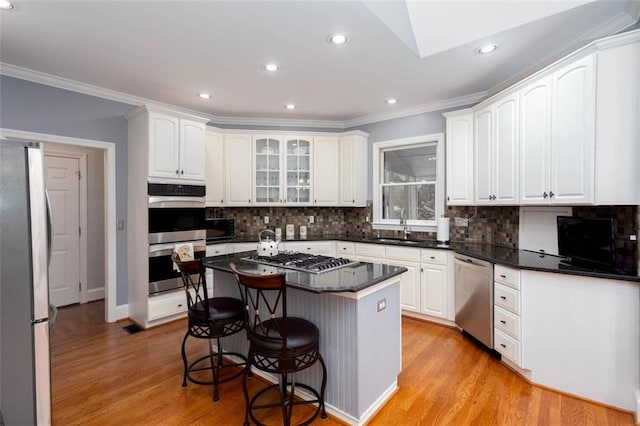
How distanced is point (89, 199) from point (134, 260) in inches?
66.6

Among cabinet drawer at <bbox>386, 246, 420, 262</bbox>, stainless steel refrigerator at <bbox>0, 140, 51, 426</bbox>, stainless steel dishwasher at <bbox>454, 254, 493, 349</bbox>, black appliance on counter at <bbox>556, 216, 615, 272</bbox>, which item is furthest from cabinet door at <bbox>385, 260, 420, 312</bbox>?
stainless steel refrigerator at <bbox>0, 140, 51, 426</bbox>

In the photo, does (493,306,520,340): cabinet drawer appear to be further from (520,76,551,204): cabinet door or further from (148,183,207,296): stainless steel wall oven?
(148,183,207,296): stainless steel wall oven

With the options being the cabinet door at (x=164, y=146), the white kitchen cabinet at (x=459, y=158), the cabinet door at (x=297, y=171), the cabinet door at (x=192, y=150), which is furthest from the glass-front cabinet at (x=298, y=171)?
the white kitchen cabinet at (x=459, y=158)

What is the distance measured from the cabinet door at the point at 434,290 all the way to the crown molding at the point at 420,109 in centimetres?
207

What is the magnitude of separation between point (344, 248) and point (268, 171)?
5.36 feet

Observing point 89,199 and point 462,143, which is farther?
point 89,199

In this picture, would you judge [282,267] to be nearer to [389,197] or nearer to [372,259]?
[372,259]

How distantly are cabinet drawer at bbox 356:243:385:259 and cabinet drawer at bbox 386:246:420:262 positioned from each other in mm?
97

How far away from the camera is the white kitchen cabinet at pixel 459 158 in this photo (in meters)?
3.64

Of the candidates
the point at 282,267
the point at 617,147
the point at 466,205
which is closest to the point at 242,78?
the point at 282,267

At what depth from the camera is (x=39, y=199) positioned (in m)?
1.60

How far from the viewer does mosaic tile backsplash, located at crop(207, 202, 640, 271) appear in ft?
7.84

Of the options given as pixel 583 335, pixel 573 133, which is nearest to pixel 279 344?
pixel 583 335

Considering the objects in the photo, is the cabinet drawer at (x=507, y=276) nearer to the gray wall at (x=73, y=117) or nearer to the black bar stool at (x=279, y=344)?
the black bar stool at (x=279, y=344)
